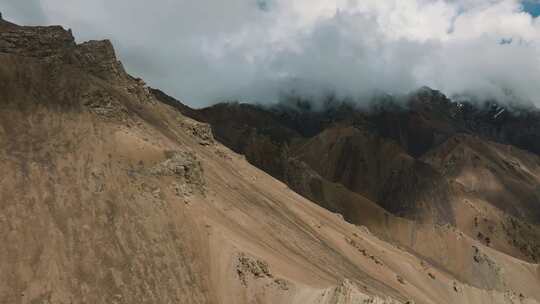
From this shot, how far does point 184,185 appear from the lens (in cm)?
5559

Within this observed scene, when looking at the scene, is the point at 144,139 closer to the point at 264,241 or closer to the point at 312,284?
the point at 264,241

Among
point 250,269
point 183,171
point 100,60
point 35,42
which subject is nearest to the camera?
point 250,269

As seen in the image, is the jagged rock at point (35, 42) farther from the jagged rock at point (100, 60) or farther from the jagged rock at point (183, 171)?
the jagged rock at point (183, 171)

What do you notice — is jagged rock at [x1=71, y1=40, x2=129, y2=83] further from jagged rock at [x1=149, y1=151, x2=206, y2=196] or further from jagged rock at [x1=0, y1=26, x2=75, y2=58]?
jagged rock at [x1=149, y1=151, x2=206, y2=196]

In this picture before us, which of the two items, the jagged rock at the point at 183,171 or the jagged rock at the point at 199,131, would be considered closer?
the jagged rock at the point at 183,171

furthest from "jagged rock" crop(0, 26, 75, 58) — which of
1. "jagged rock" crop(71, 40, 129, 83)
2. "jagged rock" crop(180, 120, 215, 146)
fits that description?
"jagged rock" crop(180, 120, 215, 146)

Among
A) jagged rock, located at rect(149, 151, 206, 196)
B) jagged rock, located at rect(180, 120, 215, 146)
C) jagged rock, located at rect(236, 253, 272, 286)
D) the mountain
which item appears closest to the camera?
the mountain

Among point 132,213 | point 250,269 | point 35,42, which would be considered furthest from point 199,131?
point 250,269

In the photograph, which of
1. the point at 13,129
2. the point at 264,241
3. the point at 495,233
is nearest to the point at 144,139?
the point at 13,129

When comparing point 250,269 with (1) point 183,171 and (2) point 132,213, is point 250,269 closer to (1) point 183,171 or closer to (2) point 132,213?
(2) point 132,213

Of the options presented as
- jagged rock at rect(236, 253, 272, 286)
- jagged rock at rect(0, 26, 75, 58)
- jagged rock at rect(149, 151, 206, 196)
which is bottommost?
jagged rock at rect(236, 253, 272, 286)

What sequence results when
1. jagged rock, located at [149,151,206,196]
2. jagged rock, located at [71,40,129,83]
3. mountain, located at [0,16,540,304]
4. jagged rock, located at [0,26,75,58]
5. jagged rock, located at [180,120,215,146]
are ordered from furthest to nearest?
jagged rock, located at [180,120,215,146] → jagged rock, located at [71,40,129,83] → jagged rock, located at [0,26,75,58] → jagged rock, located at [149,151,206,196] → mountain, located at [0,16,540,304]

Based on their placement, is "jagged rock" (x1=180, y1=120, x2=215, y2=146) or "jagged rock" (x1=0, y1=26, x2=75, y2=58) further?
"jagged rock" (x1=180, y1=120, x2=215, y2=146)

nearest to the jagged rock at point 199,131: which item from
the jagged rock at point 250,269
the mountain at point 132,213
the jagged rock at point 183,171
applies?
the mountain at point 132,213
